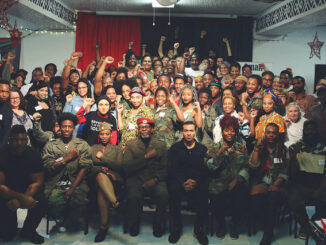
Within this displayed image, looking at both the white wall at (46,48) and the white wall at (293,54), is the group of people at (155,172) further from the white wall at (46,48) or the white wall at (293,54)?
the white wall at (293,54)

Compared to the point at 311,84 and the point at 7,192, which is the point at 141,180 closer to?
the point at 7,192

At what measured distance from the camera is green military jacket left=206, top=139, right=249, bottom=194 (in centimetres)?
307

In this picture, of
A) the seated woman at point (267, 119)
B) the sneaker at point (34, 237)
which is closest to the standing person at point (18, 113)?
the sneaker at point (34, 237)

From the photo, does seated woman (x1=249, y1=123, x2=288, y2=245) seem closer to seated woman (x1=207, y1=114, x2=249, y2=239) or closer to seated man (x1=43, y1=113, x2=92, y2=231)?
seated woman (x1=207, y1=114, x2=249, y2=239)

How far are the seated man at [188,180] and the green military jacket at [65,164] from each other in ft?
2.77

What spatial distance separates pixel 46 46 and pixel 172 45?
350 cm

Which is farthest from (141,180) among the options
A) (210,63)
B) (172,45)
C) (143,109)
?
(172,45)

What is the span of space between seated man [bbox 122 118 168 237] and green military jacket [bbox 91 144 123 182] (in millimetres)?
76

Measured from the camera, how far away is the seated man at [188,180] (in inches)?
118

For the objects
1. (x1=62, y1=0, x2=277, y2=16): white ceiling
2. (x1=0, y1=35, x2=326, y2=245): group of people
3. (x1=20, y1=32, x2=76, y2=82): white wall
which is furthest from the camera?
(x1=20, y1=32, x2=76, y2=82): white wall

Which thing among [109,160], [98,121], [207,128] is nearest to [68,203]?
[109,160]

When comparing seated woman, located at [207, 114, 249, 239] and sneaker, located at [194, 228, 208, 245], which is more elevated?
seated woman, located at [207, 114, 249, 239]

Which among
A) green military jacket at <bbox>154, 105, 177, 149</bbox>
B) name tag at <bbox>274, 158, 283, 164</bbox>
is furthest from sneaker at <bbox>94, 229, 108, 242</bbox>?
name tag at <bbox>274, 158, 283, 164</bbox>

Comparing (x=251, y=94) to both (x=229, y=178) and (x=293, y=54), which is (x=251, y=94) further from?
Result: (x=293, y=54)
